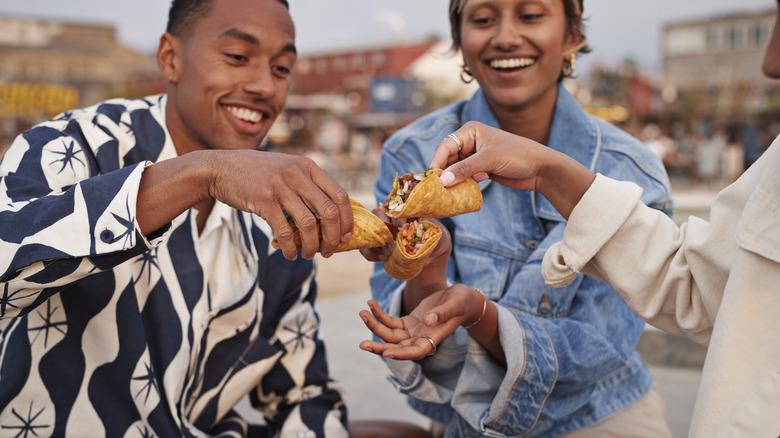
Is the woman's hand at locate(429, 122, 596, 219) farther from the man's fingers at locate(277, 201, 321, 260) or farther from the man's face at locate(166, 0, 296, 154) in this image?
the man's face at locate(166, 0, 296, 154)

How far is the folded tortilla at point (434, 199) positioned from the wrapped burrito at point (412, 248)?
0.07 m

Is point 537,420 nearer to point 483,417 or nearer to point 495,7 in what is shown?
point 483,417

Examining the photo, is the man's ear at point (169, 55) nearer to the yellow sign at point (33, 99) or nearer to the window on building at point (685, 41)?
the yellow sign at point (33, 99)

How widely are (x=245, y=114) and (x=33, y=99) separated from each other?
3628 cm

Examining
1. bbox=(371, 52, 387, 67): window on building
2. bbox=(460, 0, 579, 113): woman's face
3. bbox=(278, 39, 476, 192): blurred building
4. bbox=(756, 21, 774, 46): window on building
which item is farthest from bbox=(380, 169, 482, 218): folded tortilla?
bbox=(756, 21, 774, 46): window on building

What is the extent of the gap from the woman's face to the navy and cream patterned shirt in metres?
1.06

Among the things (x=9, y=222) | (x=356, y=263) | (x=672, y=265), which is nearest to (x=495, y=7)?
(x=672, y=265)

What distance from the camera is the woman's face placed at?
239 cm

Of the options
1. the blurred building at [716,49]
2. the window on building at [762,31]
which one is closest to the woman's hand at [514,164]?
the blurred building at [716,49]

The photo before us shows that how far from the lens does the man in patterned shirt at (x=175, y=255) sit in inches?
61.9

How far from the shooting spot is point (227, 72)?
228cm

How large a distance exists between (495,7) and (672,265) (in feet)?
3.92

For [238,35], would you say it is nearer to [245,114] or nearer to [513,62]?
[245,114]

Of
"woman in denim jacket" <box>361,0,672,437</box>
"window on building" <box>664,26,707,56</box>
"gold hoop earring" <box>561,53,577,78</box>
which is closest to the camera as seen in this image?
"woman in denim jacket" <box>361,0,672,437</box>
